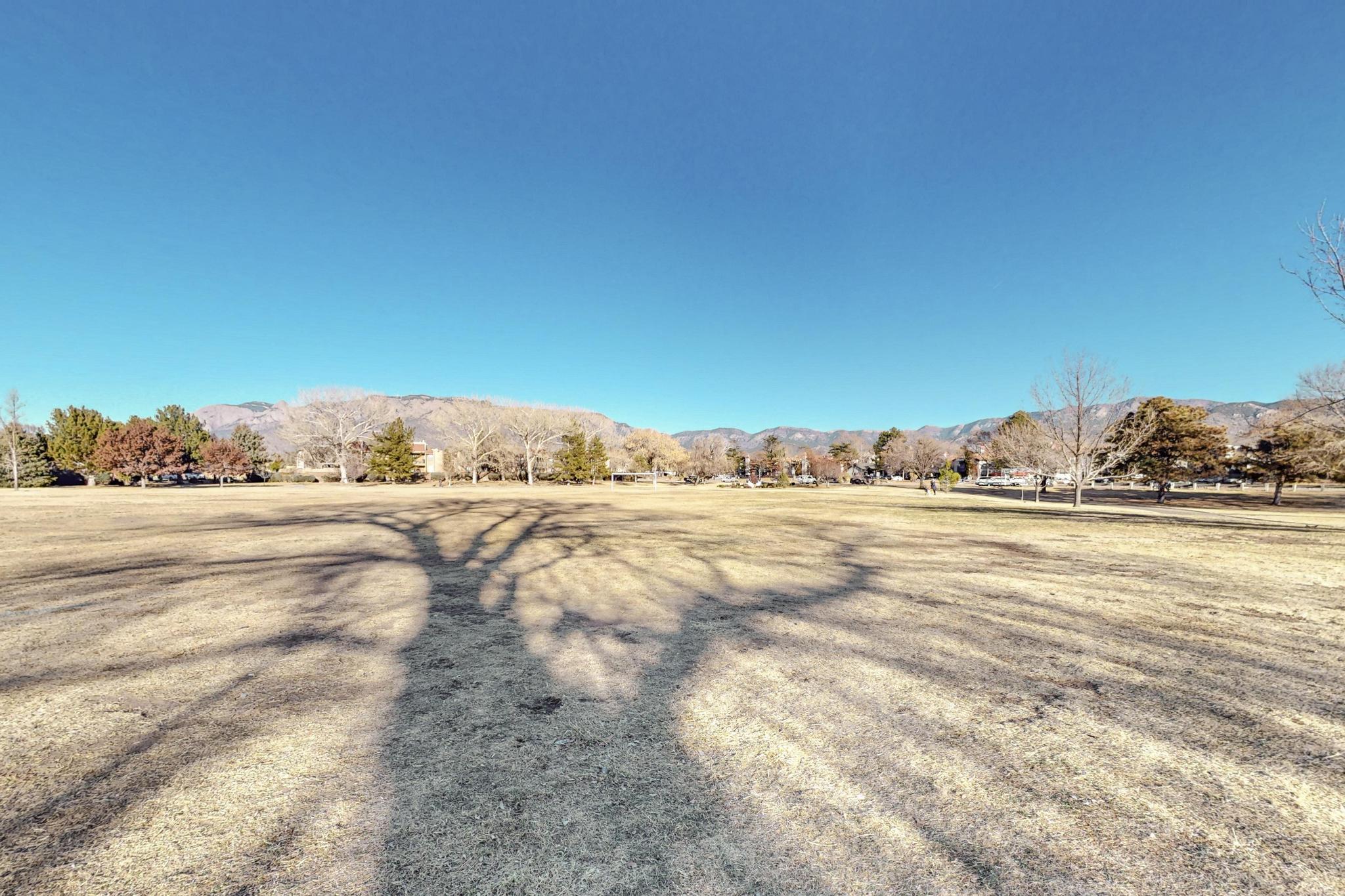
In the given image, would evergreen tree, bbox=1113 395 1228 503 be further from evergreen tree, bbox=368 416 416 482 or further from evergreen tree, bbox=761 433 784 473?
evergreen tree, bbox=368 416 416 482

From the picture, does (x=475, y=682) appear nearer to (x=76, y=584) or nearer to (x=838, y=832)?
(x=838, y=832)

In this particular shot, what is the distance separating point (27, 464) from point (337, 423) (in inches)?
1106

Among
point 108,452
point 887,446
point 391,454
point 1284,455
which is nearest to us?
point 1284,455

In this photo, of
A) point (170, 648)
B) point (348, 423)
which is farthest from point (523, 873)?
point (348, 423)

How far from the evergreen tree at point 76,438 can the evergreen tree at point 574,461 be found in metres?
49.0

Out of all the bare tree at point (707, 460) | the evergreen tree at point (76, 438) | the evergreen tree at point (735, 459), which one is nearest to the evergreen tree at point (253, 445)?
the evergreen tree at point (76, 438)

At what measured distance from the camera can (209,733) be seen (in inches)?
130

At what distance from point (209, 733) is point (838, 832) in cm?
416

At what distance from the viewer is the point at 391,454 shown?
54.6m

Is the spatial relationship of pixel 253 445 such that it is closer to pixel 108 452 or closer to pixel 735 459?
pixel 108 452

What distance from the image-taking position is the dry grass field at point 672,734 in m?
2.21

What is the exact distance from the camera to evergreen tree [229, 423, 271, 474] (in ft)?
220

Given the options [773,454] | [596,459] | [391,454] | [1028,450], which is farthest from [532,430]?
[1028,450]

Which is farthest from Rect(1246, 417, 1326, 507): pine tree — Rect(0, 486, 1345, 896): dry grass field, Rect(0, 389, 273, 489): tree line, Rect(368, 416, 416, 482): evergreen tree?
Rect(0, 389, 273, 489): tree line
